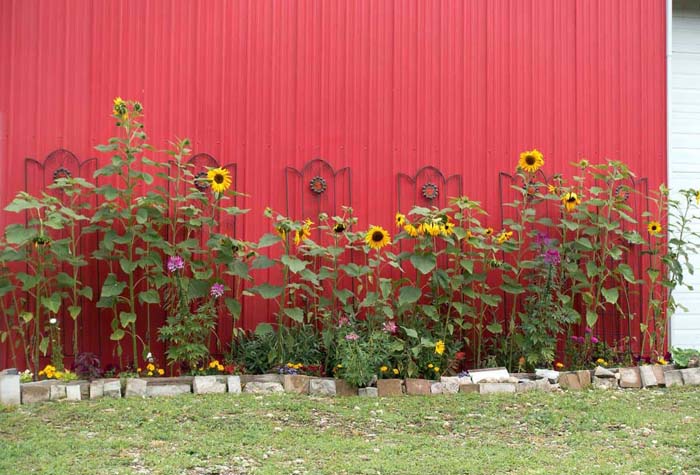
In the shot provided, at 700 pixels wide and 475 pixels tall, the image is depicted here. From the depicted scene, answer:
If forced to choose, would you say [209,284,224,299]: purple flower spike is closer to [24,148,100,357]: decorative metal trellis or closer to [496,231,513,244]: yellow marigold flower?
[24,148,100,357]: decorative metal trellis

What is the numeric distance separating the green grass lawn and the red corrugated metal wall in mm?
1209

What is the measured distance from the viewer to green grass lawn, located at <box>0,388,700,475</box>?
3.53m

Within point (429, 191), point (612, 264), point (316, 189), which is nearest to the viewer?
point (316, 189)

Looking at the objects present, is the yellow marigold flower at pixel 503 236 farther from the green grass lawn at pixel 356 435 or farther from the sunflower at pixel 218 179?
the sunflower at pixel 218 179

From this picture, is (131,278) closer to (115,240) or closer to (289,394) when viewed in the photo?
(115,240)

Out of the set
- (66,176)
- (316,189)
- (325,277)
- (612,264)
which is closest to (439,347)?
(325,277)

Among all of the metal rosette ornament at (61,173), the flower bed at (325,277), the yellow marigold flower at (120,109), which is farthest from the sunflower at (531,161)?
the metal rosette ornament at (61,173)

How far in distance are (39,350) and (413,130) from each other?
124 inches

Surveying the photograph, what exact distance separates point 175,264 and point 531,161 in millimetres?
2668

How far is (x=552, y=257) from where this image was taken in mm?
5484

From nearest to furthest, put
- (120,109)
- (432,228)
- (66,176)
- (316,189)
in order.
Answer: (120,109), (432,228), (66,176), (316,189)

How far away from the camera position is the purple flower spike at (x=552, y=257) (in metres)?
5.49

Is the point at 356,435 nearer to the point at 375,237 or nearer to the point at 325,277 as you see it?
the point at 325,277

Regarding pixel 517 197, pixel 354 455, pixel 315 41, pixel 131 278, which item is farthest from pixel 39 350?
pixel 517 197
